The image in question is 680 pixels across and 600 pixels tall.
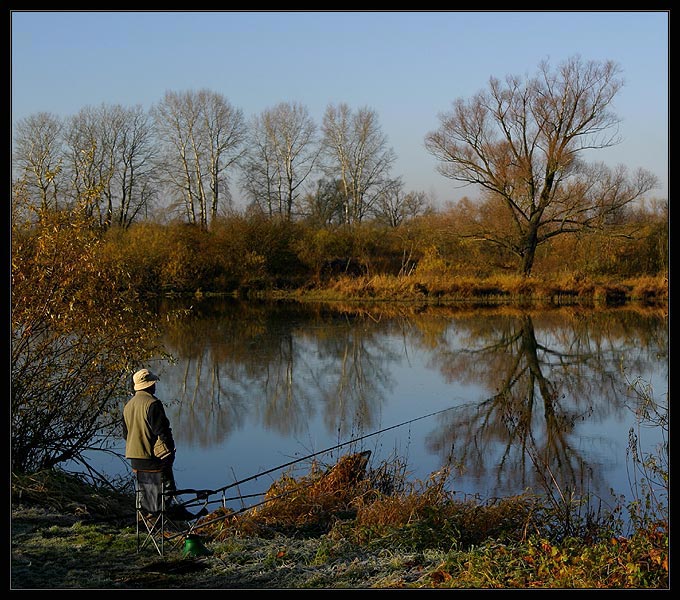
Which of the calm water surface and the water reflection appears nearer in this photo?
the calm water surface

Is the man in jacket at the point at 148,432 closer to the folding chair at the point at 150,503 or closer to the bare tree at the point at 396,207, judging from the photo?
the folding chair at the point at 150,503

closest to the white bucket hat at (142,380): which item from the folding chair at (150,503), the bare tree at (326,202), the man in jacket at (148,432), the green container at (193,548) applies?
the man in jacket at (148,432)

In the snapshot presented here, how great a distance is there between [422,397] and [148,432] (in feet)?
27.4

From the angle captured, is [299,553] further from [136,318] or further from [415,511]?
[136,318]

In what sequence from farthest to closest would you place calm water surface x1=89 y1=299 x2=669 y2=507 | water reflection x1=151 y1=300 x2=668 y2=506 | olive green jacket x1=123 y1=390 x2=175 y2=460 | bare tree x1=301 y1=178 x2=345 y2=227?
1. bare tree x1=301 y1=178 x2=345 y2=227
2. water reflection x1=151 y1=300 x2=668 y2=506
3. calm water surface x1=89 y1=299 x2=669 y2=507
4. olive green jacket x1=123 y1=390 x2=175 y2=460

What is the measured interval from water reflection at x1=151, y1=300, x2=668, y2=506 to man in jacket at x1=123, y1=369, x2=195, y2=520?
119 inches

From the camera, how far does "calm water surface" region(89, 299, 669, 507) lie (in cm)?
942

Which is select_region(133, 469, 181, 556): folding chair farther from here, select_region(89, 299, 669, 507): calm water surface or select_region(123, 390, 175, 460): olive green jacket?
select_region(89, 299, 669, 507): calm water surface

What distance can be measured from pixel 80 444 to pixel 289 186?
32.1 m

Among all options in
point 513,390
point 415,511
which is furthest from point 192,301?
point 415,511

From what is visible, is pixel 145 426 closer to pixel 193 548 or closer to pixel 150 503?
pixel 150 503

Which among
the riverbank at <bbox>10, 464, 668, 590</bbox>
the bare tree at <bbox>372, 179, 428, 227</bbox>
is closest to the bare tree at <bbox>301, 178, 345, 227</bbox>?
the bare tree at <bbox>372, 179, 428, 227</bbox>

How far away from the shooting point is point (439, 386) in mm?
14992

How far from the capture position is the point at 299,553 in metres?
5.96
